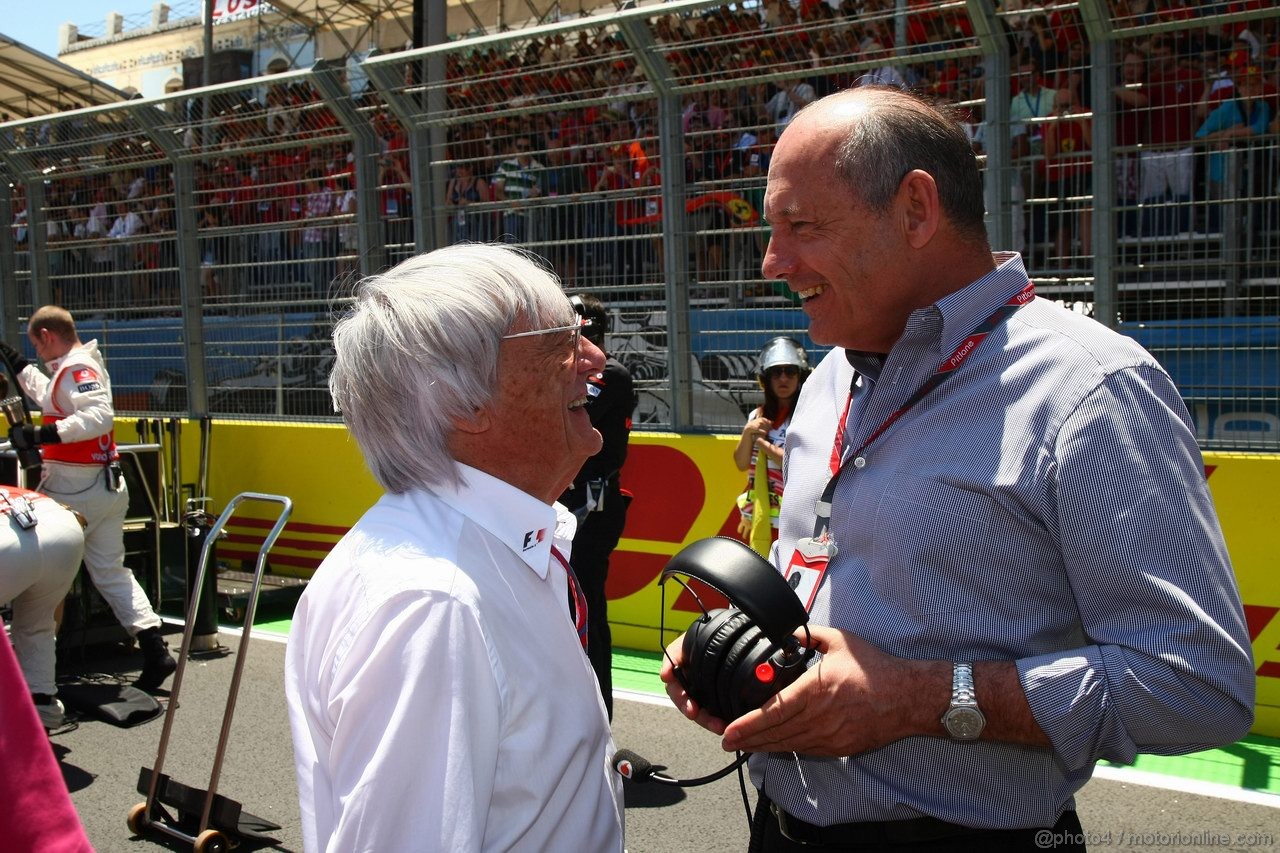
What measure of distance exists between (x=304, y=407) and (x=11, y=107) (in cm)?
744

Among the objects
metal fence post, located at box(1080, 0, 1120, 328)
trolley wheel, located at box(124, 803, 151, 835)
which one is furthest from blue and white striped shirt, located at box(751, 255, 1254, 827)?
metal fence post, located at box(1080, 0, 1120, 328)

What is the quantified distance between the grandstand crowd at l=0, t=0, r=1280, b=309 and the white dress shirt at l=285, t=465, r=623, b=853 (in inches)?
59.8

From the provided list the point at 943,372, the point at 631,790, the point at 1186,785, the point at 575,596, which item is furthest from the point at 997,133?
the point at 575,596

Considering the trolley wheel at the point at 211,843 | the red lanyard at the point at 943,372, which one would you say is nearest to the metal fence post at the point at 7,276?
the trolley wheel at the point at 211,843

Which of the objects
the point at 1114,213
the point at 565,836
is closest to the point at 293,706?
the point at 565,836

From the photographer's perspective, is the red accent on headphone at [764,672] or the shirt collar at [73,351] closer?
the red accent on headphone at [764,672]

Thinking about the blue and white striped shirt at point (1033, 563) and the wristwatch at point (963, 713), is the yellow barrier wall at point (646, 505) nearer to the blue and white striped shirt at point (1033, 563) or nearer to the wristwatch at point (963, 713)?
the blue and white striped shirt at point (1033, 563)

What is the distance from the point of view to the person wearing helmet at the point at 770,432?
18.8ft

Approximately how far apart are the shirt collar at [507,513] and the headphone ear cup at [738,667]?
0.33 meters

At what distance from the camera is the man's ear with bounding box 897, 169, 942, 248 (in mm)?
1896

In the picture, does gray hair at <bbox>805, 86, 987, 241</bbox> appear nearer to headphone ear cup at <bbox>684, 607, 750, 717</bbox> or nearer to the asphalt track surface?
headphone ear cup at <bbox>684, 607, 750, 717</bbox>

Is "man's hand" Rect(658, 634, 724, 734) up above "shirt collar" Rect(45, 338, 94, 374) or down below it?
below

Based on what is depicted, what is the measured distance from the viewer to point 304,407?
28.0ft

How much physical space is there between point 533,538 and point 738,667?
387 millimetres
